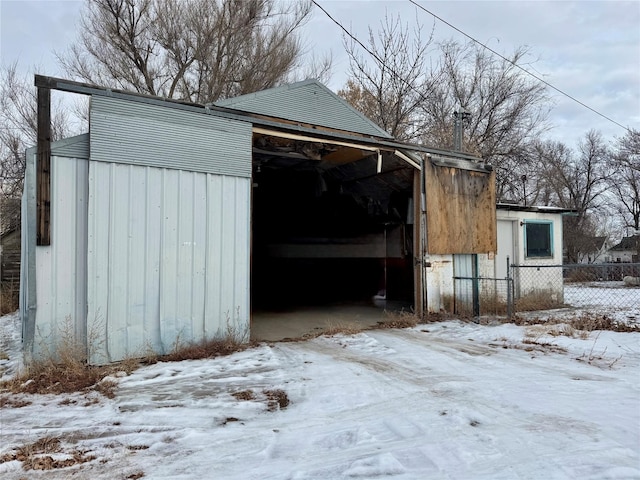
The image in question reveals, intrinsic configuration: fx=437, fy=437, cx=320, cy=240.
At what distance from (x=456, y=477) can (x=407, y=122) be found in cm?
1713

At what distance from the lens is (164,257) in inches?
218

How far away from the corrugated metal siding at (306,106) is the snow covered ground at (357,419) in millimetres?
3563

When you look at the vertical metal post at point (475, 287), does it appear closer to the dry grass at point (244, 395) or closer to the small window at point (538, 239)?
the small window at point (538, 239)

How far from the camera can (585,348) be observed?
222 inches

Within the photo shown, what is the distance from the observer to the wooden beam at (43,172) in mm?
4836

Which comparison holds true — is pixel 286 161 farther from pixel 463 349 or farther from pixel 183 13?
pixel 183 13

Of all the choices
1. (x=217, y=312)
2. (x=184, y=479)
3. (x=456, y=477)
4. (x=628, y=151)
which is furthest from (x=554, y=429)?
(x=628, y=151)

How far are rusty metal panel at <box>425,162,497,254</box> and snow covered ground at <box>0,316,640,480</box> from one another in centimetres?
324

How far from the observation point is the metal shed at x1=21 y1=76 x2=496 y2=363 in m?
4.98

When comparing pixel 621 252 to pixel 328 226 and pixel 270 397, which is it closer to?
pixel 328 226

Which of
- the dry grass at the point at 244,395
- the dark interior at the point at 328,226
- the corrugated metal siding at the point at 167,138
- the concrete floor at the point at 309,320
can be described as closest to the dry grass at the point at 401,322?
the concrete floor at the point at 309,320

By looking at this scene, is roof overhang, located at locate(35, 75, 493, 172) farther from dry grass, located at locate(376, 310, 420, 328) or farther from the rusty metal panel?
dry grass, located at locate(376, 310, 420, 328)

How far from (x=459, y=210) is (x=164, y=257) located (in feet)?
19.0

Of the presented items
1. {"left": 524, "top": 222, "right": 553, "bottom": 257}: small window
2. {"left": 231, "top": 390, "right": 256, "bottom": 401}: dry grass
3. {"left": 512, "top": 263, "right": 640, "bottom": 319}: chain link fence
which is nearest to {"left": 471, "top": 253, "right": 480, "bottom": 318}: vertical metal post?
{"left": 512, "top": 263, "right": 640, "bottom": 319}: chain link fence
